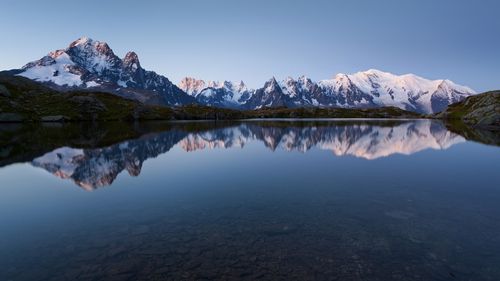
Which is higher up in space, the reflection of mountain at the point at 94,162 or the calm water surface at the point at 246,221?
the reflection of mountain at the point at 94,162

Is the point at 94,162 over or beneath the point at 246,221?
over

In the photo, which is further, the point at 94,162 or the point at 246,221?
the point at 94,162

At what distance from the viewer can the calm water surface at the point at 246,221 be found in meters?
15.7

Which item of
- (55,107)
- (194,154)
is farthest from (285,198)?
(55,107)

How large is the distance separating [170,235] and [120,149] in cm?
4067

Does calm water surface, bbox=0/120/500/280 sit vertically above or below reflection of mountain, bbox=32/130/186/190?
below

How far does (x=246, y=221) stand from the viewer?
71.4 feet

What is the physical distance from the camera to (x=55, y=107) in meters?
174

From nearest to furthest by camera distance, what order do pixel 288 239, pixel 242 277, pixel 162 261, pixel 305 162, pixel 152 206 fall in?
pixel 242 277, pixel 162 261, pixel 288 239, pixel 152 206, pixel 305 162

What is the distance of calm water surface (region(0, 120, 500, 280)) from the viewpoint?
51.4 ft

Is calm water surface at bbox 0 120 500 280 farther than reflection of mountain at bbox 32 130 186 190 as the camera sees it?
No

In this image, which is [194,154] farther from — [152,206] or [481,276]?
[481,276]

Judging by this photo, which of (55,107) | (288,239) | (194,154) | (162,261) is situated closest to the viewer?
(162,261)

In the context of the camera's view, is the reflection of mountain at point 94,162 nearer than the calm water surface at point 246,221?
No
